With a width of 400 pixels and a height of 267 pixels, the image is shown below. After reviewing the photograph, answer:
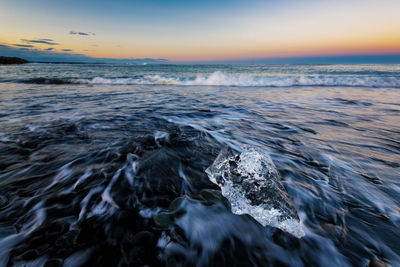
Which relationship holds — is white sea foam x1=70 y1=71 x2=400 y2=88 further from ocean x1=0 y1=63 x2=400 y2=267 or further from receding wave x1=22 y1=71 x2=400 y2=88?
ocean x1=0 y1=63 x2=400 y2=267

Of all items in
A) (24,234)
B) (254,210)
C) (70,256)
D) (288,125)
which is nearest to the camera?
(70,256)

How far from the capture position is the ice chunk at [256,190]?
1435 millimetres

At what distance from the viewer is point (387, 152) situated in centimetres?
263

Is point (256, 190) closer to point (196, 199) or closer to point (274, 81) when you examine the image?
point (196, 199)

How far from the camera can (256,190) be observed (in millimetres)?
1630

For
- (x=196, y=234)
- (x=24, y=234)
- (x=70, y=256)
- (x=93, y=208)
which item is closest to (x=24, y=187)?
(x=24, y=234)

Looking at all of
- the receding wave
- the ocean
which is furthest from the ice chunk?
the receding wave

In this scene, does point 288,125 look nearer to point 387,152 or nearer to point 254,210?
point 387,152

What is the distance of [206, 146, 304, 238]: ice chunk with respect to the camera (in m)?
1.43

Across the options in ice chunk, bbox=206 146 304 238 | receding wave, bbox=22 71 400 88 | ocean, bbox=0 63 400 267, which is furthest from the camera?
receding wave, bbox=22 71 400 88

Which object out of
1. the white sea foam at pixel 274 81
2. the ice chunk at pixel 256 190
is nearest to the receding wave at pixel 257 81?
the white sea foam at pixel 274 81

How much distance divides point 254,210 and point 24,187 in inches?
95.3

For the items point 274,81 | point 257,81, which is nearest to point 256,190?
point 257,81

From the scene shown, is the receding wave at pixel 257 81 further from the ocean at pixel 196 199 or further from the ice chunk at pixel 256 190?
the ice chunk at pixel 256 190
